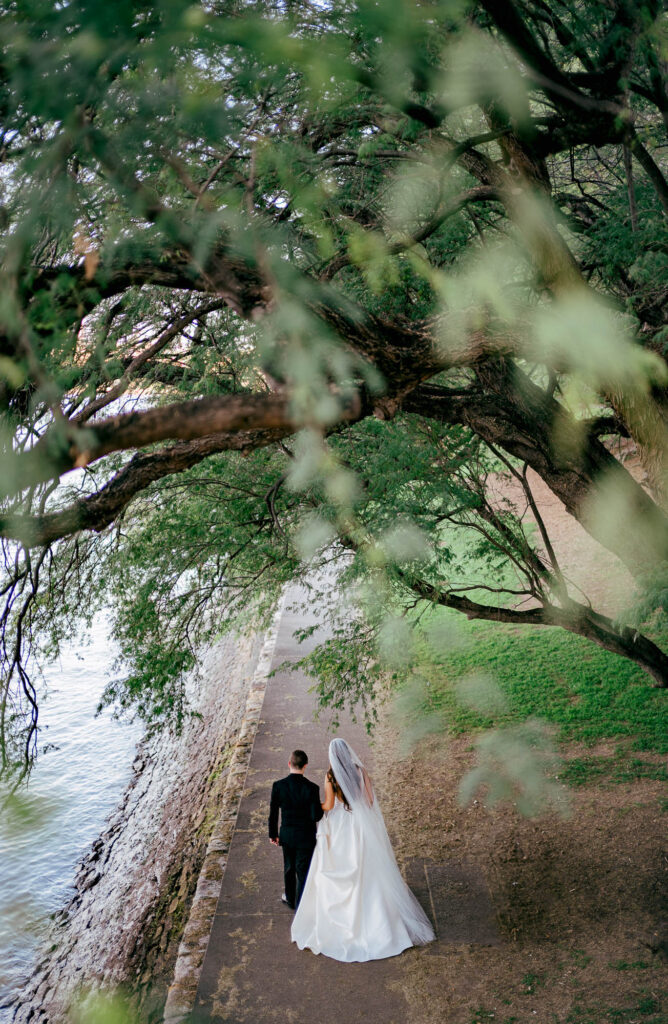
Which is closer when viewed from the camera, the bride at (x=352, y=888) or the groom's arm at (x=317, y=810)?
the bride at (x=352, y=888)

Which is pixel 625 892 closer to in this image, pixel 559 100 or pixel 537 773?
pixel 537 773

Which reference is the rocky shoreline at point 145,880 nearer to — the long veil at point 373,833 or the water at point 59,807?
the water at point 59,807

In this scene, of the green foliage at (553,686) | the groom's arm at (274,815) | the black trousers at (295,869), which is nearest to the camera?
the groom's arm at (274,815)

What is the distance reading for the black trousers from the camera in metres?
7.22

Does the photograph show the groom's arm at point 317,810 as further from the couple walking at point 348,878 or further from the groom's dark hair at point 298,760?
the groom's dark hair at point 298,760

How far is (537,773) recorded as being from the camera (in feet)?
34.2

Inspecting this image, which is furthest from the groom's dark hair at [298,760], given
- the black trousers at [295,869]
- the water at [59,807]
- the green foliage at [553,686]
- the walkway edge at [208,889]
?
the water at [59,807]

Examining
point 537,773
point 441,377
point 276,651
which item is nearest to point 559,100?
point 441,377

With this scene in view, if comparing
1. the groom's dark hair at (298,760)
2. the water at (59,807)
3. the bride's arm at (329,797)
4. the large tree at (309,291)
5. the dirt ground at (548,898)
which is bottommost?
the water at (59,807)

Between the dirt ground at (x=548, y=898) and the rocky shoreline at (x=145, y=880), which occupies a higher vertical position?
the dirt ground at (x=548, y=898)

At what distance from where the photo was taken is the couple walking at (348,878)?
6719 millimetres

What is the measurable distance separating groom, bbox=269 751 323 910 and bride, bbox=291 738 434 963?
0.20 metres

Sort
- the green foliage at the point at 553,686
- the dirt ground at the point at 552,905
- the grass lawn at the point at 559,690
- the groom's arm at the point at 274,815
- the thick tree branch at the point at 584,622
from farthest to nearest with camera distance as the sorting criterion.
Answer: the green foliage at the point at 553,686
the grass lawn at the point at 559,690
the thick tree branch at the point at 584,622
the groom's arm at the point at 274,815
the dirt ground at the point at 552,905

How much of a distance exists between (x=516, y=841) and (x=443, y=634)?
2.43m
